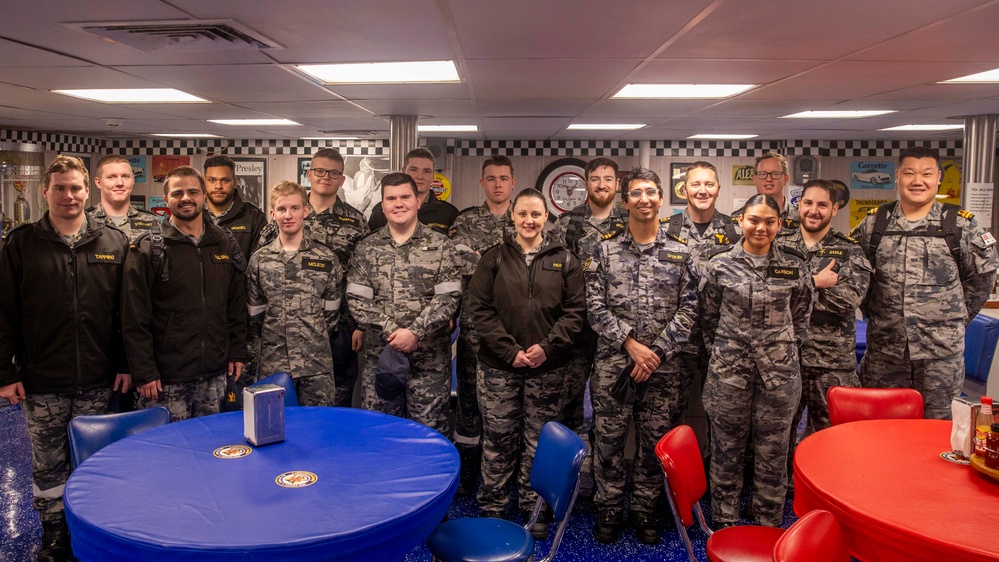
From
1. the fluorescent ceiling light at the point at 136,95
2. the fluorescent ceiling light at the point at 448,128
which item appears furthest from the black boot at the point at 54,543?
the fluorescent ceiling light at the point at 448,128

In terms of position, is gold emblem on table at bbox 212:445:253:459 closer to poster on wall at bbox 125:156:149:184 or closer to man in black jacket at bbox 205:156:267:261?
man in black jacket at bbox 205:156:267:261

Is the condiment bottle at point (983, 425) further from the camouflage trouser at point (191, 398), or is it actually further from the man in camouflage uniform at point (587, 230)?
the camouflage trouser at point (191, 398)

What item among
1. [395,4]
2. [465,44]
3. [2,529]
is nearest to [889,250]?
[465,44]

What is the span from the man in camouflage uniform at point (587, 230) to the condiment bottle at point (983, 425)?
6.52 feet

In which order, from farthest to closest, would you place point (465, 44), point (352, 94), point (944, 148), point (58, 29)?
point (944, 148)
point (352, 94)
point (465, 44)
point (58, 29)

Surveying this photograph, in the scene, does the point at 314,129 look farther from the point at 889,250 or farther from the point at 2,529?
the point at 889,250

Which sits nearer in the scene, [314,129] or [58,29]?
[58,29]

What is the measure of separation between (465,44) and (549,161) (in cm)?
608

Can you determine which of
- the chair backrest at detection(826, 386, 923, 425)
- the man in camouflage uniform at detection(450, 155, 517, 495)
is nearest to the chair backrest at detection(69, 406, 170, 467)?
the man in camouflage uniform at detection(450, 155, 517, 495)

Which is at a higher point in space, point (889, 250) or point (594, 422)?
point (889, 250)

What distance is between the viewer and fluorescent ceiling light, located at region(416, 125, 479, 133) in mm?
8023

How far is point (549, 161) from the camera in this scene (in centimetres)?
979

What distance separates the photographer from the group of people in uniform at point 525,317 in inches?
134

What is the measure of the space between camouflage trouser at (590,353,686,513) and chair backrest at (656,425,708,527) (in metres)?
0.96
